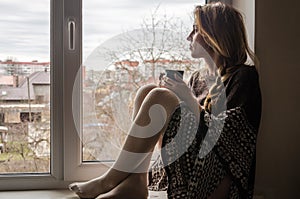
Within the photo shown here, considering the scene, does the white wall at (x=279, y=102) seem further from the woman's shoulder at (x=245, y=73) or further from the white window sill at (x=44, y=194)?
the white window sill at (x=44, y=194)

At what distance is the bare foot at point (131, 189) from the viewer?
6.76 feet

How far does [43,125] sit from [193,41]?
2.65ft

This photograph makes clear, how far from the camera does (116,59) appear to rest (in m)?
2.43

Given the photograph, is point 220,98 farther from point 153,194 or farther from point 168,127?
point 153,194

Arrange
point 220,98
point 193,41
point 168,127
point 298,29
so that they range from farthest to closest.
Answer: point 298,29, point 193,41, point 220,98, point 168,127

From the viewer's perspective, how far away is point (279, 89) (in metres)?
2.35

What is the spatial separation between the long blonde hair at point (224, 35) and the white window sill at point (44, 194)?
44 cm

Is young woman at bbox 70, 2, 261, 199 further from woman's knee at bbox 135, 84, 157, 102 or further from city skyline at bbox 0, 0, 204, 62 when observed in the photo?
city skyline at bbox 0, 0, 204, 62

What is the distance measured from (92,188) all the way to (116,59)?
2.12ft

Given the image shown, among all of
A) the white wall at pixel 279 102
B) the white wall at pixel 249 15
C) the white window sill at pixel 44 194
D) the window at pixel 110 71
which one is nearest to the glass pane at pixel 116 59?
the window at pixel 110 71

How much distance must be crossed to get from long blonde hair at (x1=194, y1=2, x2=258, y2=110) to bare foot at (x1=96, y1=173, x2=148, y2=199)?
42 cm

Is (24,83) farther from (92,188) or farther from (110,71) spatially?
(92,188)

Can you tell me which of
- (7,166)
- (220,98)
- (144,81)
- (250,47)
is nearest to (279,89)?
(250,47)

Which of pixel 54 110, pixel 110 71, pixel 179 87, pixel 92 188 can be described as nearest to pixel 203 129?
pixel 179 87
